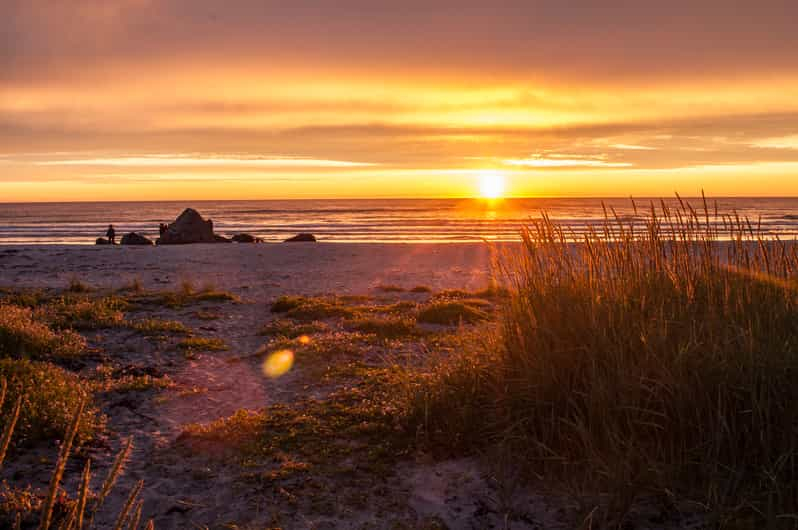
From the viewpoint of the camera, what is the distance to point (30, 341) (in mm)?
8383

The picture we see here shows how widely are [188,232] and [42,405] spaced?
30960 millimetres

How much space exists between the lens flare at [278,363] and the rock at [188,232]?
27.9 meters

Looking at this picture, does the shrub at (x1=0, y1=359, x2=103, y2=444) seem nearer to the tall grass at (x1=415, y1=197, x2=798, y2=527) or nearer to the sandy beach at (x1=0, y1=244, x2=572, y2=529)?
the sandy beach at (x1=0, y1=244, x2=572, y2=529)

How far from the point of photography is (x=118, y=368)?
8.41 meters

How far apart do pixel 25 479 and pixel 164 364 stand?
4006 millimetres

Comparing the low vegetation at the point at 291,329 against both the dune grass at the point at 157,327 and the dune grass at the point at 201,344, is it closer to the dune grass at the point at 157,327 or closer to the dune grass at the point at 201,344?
the dune grass at the point at 201,344

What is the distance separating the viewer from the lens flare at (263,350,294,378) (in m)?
8.63

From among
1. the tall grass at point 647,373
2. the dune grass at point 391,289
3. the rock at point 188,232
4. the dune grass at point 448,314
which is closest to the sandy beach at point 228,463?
the dune grass at point 391,289

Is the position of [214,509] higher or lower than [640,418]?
lower

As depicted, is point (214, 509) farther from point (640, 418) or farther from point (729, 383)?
point (729, 383)

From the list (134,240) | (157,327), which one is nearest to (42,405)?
(157,327)

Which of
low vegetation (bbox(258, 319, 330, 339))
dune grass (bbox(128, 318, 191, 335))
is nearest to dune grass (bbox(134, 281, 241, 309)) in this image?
dune grass (bbox(128, 318, 191, 335))

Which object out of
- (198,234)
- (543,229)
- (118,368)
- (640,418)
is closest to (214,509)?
(640,418)

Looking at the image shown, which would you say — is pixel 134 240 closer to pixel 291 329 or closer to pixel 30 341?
pixel 291 329
